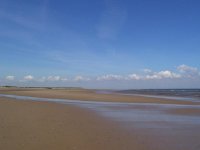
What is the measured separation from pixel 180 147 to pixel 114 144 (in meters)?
1.92

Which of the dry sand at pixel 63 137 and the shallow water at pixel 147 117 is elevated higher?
the shallow water at pixel 147 117

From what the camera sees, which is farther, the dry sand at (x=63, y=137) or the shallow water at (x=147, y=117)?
the shallow water at (x=147, y=117)

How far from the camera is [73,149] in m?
7.41

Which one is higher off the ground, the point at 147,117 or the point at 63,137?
the point at 147,117

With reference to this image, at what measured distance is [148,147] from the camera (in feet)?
25.6

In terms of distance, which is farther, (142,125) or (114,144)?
(142,125)

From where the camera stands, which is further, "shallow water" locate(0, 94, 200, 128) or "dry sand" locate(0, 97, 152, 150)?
"shallow water" locate(0, 94, 200, 128)

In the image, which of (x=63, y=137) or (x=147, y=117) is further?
(x=147, y=117)

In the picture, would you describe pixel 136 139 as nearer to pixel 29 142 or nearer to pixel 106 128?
pixel 106 128

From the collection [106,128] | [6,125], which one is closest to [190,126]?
[106,128]

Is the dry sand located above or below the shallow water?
below

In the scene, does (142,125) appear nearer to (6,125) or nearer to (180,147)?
(180,147)

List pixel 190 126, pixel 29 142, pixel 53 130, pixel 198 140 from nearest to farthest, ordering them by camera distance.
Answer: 1. pixel 29 142
2. pixel 198 140
3. pixel 53 130
4. pixel 190 126

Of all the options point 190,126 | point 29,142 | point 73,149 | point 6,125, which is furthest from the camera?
point 190,126
